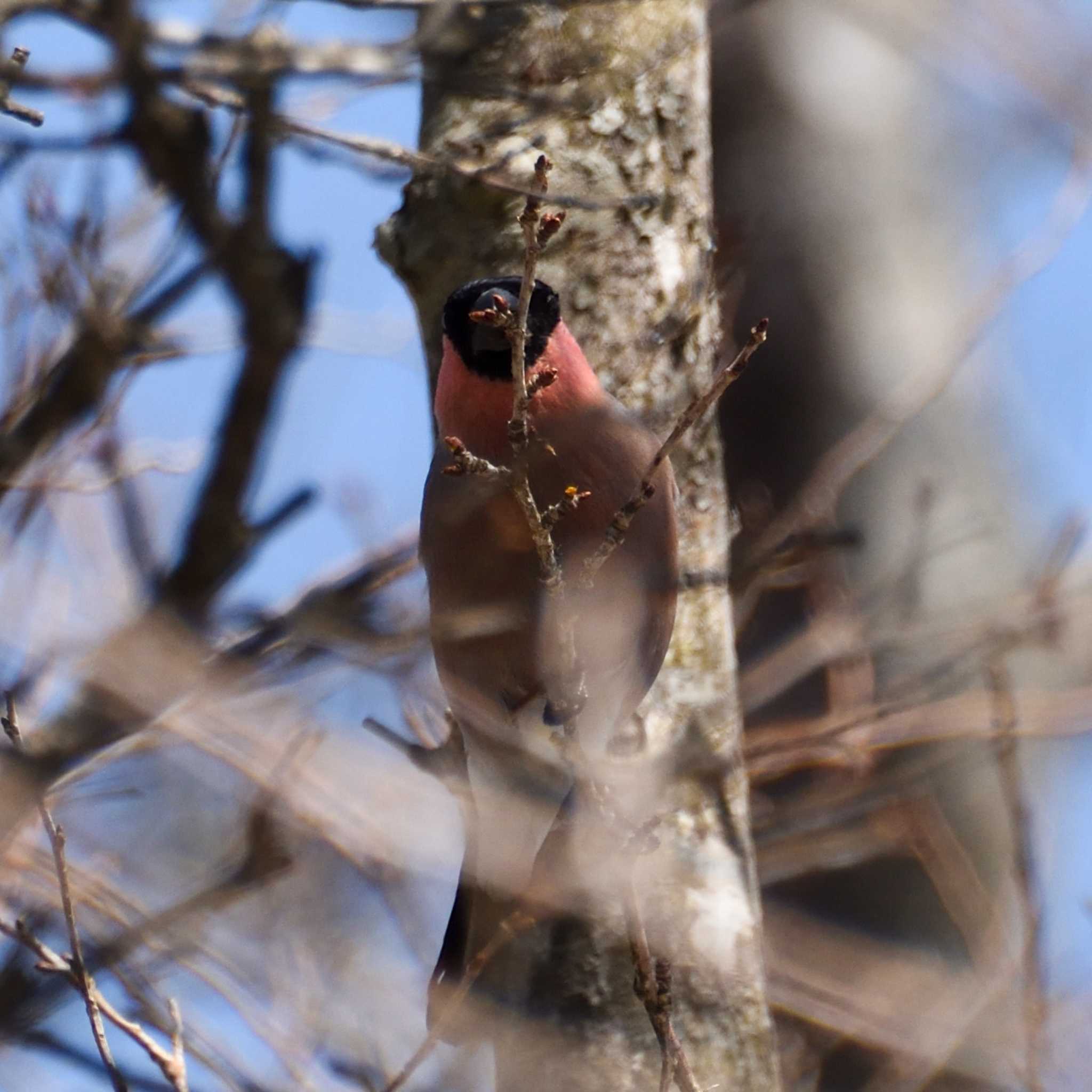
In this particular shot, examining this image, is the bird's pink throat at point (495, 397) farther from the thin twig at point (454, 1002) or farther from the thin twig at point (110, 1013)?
the thin twig at point (110, 1013)

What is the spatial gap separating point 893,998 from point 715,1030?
1.00 metres

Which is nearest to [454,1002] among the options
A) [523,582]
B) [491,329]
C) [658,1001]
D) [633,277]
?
[658,1001]

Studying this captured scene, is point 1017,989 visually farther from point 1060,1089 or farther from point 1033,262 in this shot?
point 1033,262

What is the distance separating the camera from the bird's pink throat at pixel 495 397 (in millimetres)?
2430

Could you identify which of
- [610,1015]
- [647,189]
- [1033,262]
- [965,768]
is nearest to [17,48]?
[647,189]

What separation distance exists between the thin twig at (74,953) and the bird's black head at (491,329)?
1016 mm

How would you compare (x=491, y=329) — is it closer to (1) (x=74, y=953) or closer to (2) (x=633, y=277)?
(2) (x=633, y=277)

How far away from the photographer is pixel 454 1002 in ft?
6.23

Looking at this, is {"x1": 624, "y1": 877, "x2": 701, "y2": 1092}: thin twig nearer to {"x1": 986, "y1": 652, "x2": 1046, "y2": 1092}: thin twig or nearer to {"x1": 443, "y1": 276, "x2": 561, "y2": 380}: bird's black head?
{"x1": 986, "y1": 652, "x2": 1046, "y2": 1092}: thin twig

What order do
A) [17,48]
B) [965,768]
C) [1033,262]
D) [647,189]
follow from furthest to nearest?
[965,768], [1033,262], [647,189], [17,48]


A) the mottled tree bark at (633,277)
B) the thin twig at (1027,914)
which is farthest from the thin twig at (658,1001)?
the mottled tree bark at (633,277)

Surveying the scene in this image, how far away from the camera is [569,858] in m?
2.06

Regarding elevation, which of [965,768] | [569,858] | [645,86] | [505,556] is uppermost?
[645,86]

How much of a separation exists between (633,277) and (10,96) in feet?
3.36
